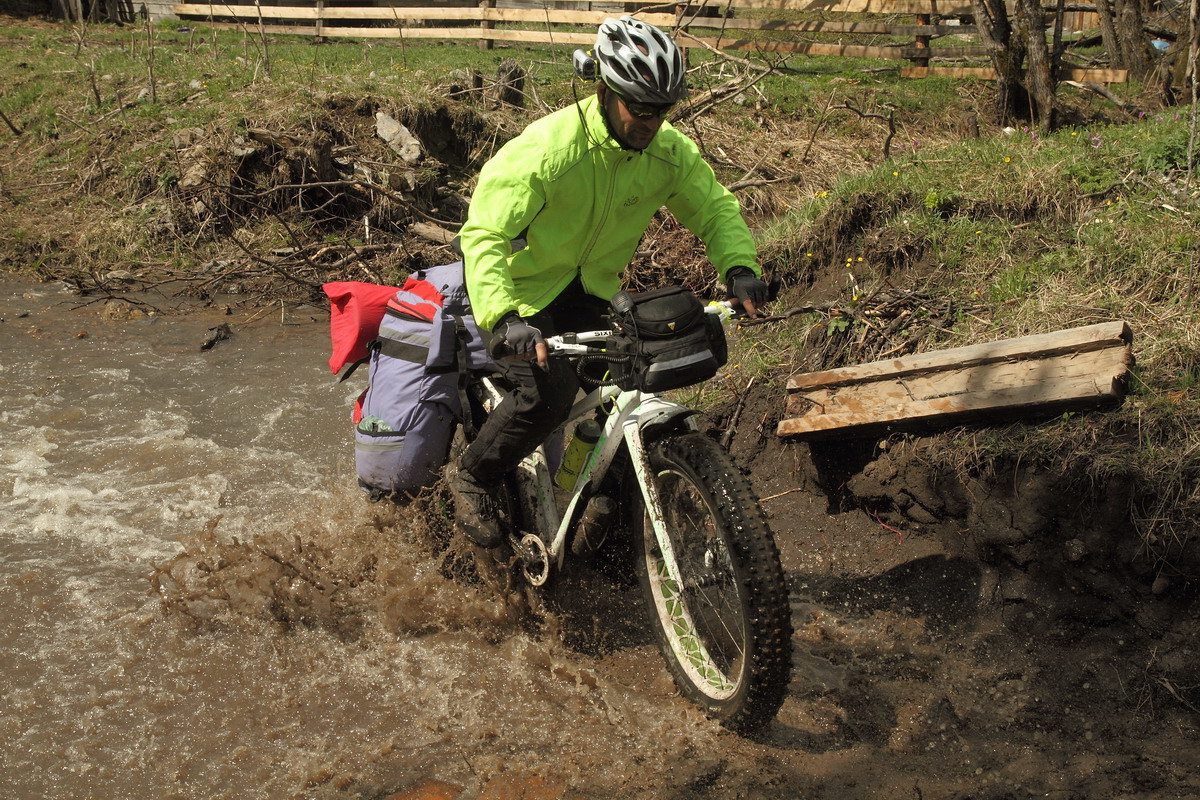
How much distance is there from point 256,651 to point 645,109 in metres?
2.76

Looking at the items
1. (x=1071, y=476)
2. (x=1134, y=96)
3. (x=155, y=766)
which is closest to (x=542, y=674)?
(x=155, y=766)

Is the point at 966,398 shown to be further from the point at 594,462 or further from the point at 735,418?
the point at 594,462

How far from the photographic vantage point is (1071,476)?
4.22 metres

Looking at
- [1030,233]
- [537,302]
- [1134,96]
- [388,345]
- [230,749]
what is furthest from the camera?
[1134,96]

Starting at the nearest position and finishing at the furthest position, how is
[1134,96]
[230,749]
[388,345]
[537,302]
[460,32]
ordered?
[230,749], [537,302], [388,345], [1134,96], [460,32]

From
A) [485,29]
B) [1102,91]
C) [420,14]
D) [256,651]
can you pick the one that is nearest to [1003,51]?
[1102,91]

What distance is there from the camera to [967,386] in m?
4.50

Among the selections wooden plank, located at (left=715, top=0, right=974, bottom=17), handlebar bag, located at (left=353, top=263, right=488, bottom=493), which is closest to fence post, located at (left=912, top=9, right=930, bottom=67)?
wooden plank, located at (left=715, top=0, right=974, bottom=17)


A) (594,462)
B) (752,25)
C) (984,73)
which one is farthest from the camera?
(752,25)

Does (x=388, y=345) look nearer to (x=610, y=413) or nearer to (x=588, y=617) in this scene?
(x=610, y=413)

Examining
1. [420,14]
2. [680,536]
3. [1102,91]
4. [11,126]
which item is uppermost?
[420,14]

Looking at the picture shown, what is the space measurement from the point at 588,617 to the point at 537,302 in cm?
144

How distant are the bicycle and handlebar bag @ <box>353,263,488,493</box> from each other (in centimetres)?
46

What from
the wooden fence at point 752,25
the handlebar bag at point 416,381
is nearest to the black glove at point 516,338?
the handlebar bag at point 416,381
